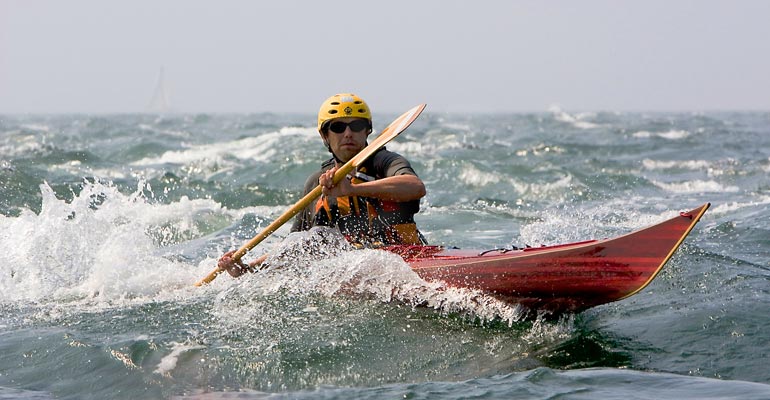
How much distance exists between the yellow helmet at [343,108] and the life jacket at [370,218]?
389 mm

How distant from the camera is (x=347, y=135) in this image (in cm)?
662

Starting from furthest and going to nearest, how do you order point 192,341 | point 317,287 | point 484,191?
point 484,191, point 317,287, point 192,341

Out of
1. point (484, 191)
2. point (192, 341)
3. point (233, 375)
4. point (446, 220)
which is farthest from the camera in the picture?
point (484, 191)

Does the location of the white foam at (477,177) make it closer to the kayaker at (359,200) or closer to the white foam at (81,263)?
the white foam at (81,263)

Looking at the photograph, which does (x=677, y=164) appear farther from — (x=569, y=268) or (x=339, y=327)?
(x=339, y=327)

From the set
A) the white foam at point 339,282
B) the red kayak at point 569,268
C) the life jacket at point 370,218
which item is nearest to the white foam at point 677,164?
the life jacket at point 370,218

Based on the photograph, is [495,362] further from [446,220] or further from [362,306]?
[446,220]

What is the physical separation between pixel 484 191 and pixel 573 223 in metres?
4.92

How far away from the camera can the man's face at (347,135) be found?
662 cm

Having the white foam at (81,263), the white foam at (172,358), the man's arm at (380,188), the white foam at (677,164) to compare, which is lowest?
the white foam at (172,358)

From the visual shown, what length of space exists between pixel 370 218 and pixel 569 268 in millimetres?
1589

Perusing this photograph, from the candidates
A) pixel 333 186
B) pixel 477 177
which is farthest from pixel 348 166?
pixel 477 177

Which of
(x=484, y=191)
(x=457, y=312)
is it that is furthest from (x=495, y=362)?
(x=484, y=191)

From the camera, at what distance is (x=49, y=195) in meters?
8.34
